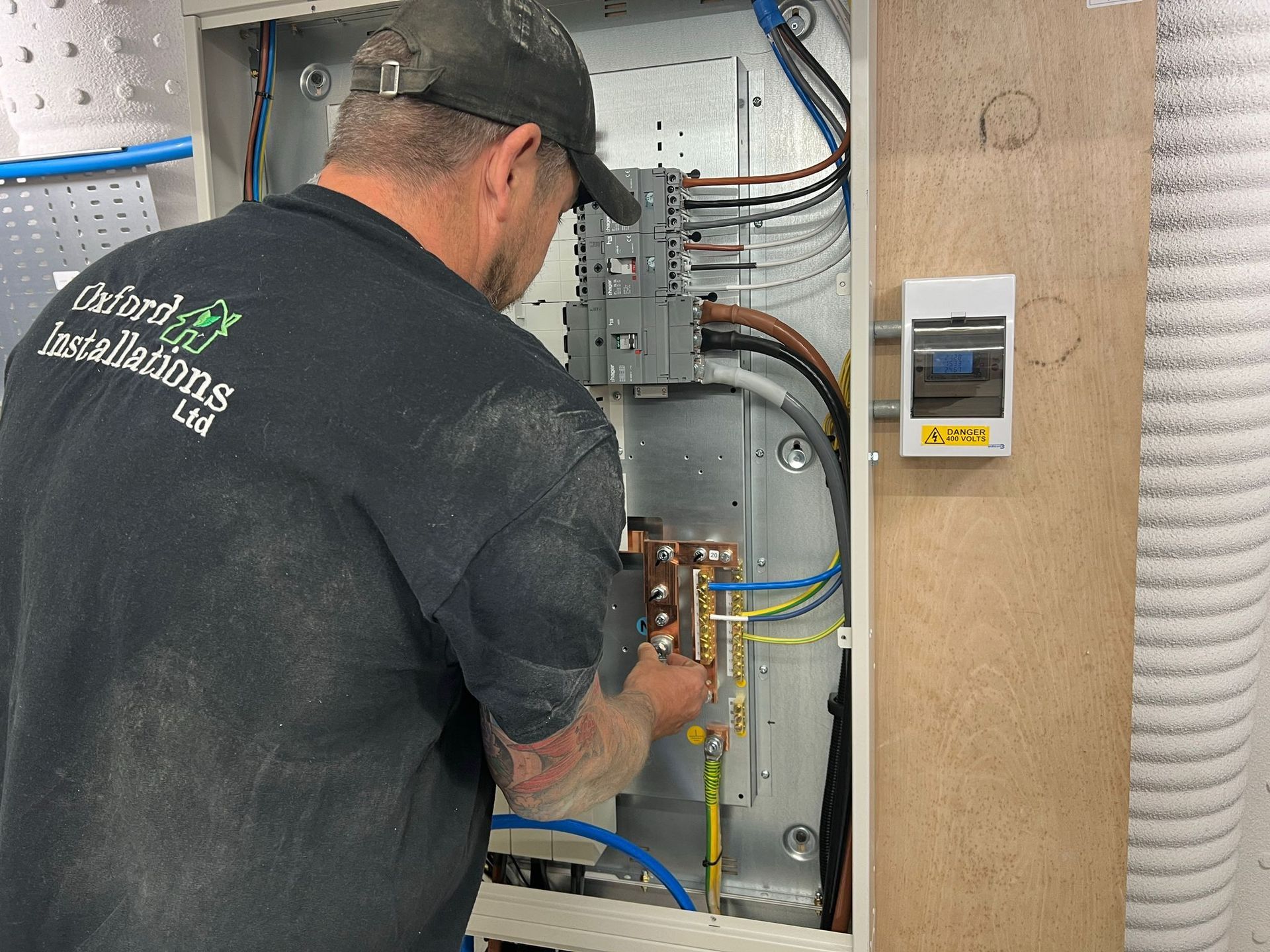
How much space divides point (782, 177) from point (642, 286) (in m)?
0.23

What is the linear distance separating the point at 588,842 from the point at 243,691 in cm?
83

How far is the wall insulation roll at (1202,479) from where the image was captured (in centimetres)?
108

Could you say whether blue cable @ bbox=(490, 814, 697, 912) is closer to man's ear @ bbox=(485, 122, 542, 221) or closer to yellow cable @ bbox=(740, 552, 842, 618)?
yellow cable @ bbox=(740, 552, 842, 618)

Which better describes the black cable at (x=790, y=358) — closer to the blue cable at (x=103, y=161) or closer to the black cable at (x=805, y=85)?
the black cable at (x=805, y=85)

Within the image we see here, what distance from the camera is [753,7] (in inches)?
44.6

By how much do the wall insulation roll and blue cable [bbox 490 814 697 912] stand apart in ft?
2.19

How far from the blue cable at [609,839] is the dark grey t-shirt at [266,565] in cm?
61

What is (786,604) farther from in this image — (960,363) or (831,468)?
(960,363)

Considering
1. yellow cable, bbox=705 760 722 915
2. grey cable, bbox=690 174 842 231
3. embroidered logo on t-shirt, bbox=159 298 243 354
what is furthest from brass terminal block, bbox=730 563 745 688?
embroidered logo on t-shirt, bbox=159 298 243 354

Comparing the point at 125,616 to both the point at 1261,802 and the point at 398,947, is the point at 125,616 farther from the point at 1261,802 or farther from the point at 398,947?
the point at 1261,802

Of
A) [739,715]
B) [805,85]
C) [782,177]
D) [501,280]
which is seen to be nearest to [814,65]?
[805,85]

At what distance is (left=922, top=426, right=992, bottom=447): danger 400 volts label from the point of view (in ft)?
3.61

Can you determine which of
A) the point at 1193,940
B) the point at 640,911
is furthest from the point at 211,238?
the point at 1193,940

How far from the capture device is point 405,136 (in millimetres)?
727
